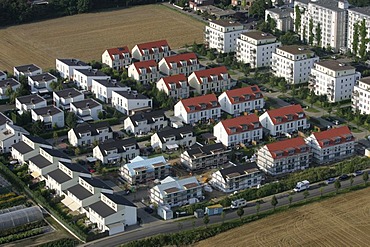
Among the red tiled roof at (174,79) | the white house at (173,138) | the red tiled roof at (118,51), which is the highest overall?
the red tiled roof at (118,51)

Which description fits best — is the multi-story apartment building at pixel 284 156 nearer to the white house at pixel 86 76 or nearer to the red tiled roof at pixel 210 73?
the red tiled roof at pixel 210 73

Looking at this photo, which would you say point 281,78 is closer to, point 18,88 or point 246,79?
point 246,79

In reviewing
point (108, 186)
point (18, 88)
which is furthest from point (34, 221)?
point (18, 88)

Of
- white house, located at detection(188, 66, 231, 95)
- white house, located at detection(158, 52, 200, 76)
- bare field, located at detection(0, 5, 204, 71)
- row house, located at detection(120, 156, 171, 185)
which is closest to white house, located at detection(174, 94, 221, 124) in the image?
white house, located at detection(188, 66, 231, 95)

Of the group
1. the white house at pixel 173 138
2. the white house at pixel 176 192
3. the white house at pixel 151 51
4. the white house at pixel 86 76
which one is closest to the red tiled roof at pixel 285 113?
the white house at pixel 173 138

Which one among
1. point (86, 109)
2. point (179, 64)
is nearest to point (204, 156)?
point (86, 109)

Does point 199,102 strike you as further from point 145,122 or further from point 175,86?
point 175,86

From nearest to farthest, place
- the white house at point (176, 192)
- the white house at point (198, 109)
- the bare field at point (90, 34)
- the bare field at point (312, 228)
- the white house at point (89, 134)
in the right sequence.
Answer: the bare field at point (312, 228), the white house at point (176, 192), the white house at point (89, 134), the white house at point (198, 109), the bare field at point (90, 34)
